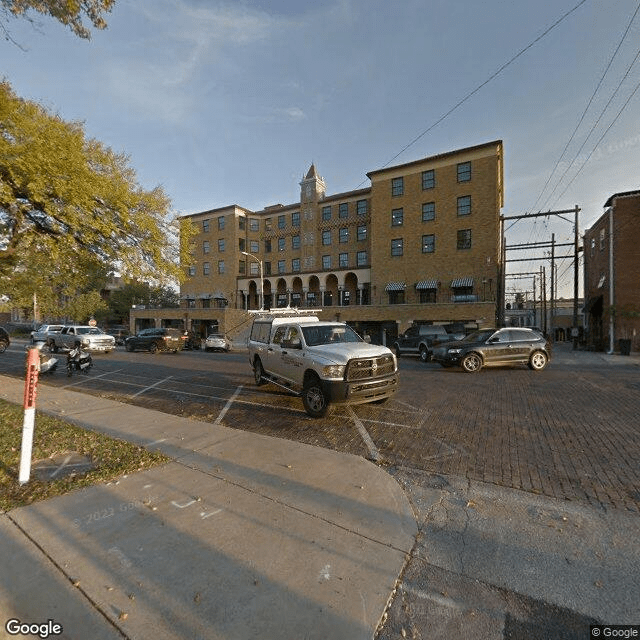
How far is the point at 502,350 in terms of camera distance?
14227 millimetres

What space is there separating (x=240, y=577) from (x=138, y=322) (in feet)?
167

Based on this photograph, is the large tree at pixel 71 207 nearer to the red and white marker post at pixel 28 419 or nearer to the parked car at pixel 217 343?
the red and white marker post at pixel 28 419

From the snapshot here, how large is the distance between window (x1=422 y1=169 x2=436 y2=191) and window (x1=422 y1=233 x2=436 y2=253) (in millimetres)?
4705

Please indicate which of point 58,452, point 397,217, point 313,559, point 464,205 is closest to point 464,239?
point 464,205

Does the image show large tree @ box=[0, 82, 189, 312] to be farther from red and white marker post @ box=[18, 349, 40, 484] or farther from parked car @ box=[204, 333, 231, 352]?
parked car @ box=[204, 333, 231, 352]

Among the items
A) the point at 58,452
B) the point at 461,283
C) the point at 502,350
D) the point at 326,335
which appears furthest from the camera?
the point at 461,283

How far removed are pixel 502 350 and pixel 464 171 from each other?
2355 cm

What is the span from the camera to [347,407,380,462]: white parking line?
5184mm

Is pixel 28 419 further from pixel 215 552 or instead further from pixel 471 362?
pixel 471 362

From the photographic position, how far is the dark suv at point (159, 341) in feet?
81.6


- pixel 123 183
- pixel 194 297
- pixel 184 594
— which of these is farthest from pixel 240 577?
pixel 194 297

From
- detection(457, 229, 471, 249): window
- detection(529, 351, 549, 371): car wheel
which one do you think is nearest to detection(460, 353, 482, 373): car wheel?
detection(529, 351, 549, 371): car wheel

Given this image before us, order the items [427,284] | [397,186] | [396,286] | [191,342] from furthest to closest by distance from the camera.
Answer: [397,186] → [396,286] → [427,284] → [191,342]

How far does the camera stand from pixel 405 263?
113ft
